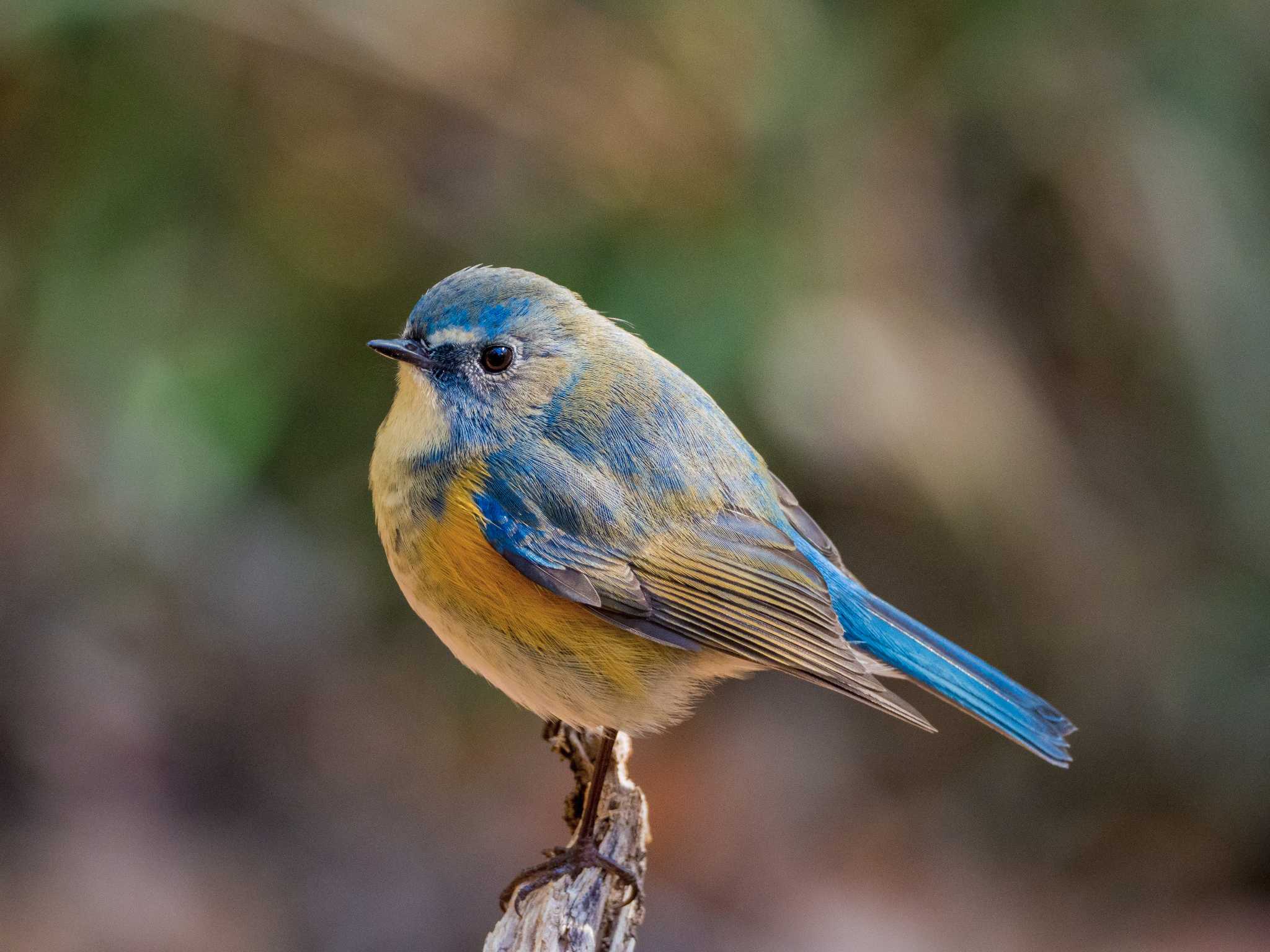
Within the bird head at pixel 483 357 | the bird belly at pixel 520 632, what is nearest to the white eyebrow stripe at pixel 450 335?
the bird head at pixel 483 357

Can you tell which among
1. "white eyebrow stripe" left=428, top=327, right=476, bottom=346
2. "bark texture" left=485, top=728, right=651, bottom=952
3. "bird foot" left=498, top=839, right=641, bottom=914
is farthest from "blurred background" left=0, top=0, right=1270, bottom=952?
"bird foot" left=498, top=839, right=641, bottom=914

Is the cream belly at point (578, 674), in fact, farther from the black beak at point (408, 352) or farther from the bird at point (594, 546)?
the black beak at point (408, 352)

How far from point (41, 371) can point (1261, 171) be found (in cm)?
440

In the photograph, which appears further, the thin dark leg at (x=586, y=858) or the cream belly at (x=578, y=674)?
the thin dark leg at (x=586, y=858)

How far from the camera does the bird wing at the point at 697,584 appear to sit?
299cm

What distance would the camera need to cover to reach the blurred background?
4.41 meters

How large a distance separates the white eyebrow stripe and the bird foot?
124cm

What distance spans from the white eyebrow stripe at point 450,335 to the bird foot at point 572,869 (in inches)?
48.8

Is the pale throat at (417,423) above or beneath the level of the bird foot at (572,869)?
above

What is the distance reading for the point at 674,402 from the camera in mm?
3234

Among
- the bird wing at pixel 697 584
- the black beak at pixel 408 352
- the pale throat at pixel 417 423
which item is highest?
the black beak at pixel 408 352

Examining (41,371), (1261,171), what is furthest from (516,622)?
(1261,171)

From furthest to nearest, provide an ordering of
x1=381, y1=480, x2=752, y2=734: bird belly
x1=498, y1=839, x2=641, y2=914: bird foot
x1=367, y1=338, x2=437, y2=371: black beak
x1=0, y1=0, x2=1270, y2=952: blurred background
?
x1=0, y1=0, x2=1270, y2=952: blurred background
x1=498, y1=839, x2=641, y2=914: bird foot
x1=367, y1=338, x2=437, y2=371: black beak
x1=381, y1=480, x2=752, y2=734: bird belly

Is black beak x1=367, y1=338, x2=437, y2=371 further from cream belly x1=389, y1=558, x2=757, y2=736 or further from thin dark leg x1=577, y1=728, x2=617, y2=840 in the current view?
thin dark leg x1=577, y1=728, x2=617, y2=840
